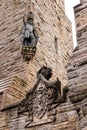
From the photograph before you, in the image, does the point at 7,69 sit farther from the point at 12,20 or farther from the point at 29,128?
the point at 29,128

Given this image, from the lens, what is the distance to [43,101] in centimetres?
698

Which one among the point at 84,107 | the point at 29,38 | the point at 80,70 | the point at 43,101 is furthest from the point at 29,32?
the point at 84,107

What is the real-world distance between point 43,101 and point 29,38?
4367mm

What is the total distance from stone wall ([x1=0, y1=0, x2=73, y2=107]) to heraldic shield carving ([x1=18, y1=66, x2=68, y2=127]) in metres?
1.32

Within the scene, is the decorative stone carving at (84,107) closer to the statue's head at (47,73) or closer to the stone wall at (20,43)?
the statue's head at (47,73)

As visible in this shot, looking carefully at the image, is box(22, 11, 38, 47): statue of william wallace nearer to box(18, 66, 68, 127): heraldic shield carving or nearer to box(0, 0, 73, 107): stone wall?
box(0, 0, 73, 107): stone wall

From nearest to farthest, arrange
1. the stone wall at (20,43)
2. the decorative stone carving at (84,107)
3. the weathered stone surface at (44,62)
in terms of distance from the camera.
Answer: the decorative stone carving at (84,107) → the weathered stone surface at (44,62) → the stone wall at (20,43)

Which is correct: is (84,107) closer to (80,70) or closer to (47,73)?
(80,70)

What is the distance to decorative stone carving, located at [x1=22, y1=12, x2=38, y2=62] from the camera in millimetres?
10547

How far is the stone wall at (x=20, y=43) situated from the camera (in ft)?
33.4

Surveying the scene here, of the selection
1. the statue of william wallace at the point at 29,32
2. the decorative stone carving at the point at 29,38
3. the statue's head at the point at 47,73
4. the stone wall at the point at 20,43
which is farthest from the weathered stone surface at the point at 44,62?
the statue's head at the point at 47,73

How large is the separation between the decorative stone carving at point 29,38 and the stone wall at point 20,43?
0.86 feet

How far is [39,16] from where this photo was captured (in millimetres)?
12477

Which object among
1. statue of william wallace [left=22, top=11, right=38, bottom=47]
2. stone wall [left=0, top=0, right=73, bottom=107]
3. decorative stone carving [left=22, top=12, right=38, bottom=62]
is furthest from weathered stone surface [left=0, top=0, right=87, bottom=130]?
statue of william wallace [left=22, top=11, right=38, bottom=47]
